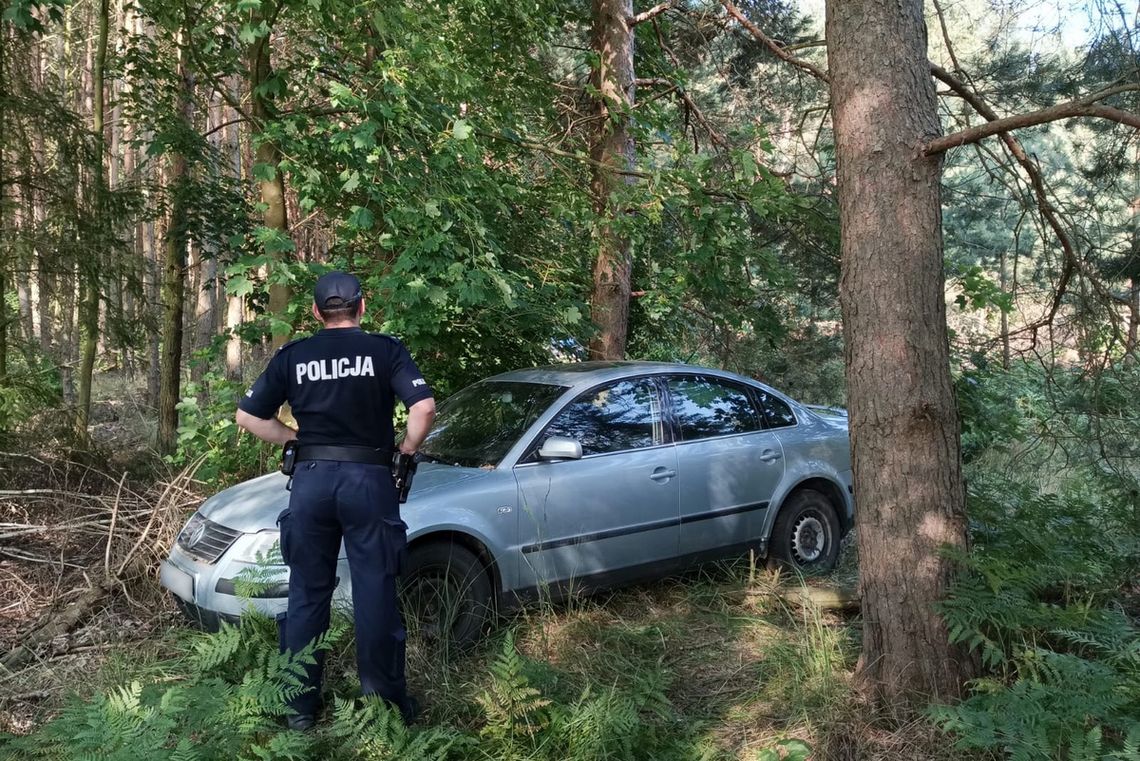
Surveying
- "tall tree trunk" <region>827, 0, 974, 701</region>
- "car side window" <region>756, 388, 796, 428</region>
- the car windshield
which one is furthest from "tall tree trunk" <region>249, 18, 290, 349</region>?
"tall tree trunk" <region>827, 0, 974, 701</region>

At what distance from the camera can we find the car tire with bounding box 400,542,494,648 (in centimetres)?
421

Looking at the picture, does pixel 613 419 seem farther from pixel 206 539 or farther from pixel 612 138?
pixel 612 138

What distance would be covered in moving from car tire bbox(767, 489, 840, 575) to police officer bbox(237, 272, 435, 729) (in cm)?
314

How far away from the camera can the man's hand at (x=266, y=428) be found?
144 inches

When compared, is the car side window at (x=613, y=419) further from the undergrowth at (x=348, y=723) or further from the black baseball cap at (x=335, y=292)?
the black baseball cap at (x=335, y=292)

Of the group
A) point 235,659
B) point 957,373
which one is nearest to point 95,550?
point 235,659

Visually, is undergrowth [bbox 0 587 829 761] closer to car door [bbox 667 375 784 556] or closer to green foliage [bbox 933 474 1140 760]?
green foliage [bbox 933 474 1140 760]

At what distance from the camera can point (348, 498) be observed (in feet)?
11.2

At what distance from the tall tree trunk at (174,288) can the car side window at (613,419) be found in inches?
198

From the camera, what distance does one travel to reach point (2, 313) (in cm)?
683

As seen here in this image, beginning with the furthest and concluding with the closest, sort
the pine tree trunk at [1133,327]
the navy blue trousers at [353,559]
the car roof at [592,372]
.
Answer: the car roof at [592,372] < the pine tree trunk at [1133,327] < the navy blue trousers at [353,559]

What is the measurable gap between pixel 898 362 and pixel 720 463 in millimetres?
1995

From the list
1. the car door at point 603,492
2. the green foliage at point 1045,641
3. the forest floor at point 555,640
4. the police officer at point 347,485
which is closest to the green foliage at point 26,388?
the forest floor at point 555,640

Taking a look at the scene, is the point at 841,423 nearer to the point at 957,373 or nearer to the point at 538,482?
the point at 957,373
